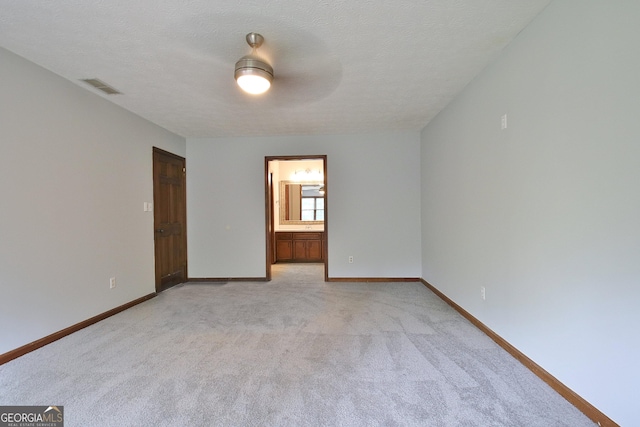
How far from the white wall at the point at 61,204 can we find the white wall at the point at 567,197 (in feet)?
13.1

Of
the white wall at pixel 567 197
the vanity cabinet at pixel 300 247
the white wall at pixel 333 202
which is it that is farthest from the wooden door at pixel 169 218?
the white wall at pixel 567 197

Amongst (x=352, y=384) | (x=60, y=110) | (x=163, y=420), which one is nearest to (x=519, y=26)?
(x=352, y=384)

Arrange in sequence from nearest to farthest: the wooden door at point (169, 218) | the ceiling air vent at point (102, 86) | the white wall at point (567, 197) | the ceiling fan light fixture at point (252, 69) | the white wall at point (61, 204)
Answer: the white wall at point (567, 197), the ceiling fan light fixture at point (252, 69), the white wall at point (61, 204), the ceiling air vent at point (102, 86), the wooden door at point (169, 218)

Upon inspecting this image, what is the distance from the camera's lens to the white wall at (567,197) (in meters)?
1.31

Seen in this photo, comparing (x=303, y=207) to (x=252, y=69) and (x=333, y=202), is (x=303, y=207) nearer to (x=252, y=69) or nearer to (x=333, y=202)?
(x=333, y=202)

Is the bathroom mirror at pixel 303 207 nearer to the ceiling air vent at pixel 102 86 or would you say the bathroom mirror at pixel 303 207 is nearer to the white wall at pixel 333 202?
the white wall at pixel 333 202

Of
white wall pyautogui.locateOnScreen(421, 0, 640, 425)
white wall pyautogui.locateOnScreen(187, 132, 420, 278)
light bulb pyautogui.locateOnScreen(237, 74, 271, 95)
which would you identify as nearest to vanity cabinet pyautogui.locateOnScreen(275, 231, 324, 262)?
white wall pyautogui.locateOnScreen(187, 132, 420, 278)

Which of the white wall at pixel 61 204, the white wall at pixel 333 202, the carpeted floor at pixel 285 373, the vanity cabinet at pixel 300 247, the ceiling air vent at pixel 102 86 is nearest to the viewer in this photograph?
the carpeted floor at pixel 285 373

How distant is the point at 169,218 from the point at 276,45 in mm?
3291

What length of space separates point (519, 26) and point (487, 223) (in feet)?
5.03

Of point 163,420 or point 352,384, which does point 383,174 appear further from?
point 163,420

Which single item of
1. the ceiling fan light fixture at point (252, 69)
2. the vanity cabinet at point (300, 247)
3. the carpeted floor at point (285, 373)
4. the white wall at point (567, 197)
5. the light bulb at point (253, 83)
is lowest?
the carpeted floor at point (285, 373)

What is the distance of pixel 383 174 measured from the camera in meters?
4.54

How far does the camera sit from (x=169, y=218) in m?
4.29
